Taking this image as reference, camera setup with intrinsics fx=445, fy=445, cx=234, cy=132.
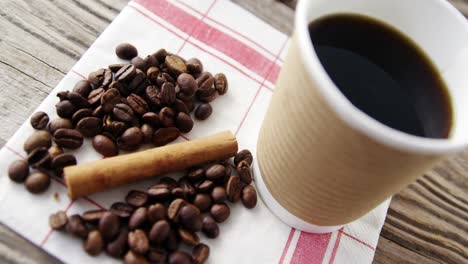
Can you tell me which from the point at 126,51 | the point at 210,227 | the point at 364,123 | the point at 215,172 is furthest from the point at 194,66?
the point at 364,123

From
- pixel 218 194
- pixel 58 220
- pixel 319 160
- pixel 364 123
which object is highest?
pixel 364 123

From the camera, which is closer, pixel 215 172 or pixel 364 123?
pixel 364 123

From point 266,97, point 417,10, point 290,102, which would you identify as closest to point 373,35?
point 417,10

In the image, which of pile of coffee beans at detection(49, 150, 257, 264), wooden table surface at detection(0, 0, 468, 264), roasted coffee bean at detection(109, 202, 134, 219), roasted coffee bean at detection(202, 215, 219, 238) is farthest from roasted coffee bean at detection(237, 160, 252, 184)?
wooden table surface at detection(0, 0, 468, 264)

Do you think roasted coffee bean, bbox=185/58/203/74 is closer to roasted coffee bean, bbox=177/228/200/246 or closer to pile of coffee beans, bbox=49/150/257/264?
pile of coffee beans, bbox=49/150/257/264

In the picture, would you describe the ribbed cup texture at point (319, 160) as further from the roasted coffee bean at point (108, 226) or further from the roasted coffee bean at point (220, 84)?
the roasted coffee bean at point (108, 226)

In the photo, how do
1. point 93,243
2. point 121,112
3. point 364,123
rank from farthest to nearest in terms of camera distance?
point 121,112, point 93,243, point 364,123

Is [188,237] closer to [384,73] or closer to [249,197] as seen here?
[249,197]
